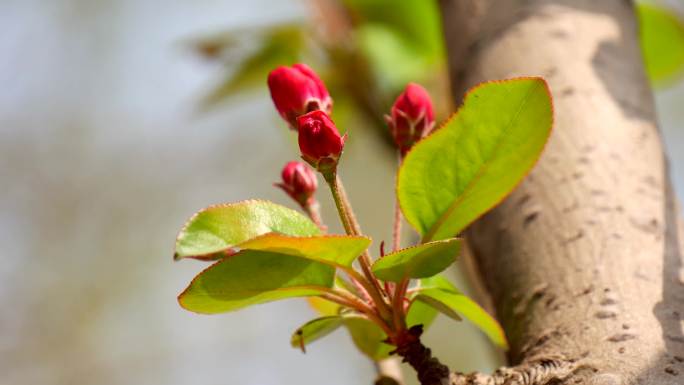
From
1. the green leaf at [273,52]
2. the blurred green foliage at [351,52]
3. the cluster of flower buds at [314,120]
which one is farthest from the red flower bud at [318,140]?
the green leaf at [273,52]

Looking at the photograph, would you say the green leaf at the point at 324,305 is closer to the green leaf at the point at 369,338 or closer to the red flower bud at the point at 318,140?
the green leaf at the point at 369,338

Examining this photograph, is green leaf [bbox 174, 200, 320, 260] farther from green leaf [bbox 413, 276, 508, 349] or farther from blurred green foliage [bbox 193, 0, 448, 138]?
blurred green foliage [bbox 193, 0, 448, 138]

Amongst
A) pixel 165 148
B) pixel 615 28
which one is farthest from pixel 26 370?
pixel 615 28

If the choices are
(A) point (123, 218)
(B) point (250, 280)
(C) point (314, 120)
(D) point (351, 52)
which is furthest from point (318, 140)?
(A) point (123, 218)

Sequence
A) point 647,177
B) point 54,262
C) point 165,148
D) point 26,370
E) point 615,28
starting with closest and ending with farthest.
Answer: point 647,177
point 615,28
point 26,370
point 54,262
point 165,148

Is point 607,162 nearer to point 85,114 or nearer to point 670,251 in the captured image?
point 670,251

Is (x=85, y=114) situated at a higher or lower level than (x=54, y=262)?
higher
